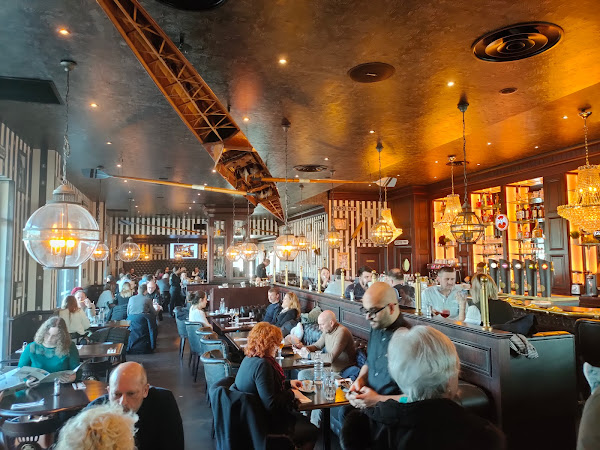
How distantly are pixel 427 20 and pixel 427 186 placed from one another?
10.5 meters

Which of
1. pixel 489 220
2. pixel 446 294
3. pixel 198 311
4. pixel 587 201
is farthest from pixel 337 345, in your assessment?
pixel 489 220

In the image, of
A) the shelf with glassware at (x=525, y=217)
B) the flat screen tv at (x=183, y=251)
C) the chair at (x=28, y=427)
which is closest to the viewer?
the chair at (x=28, y=427)

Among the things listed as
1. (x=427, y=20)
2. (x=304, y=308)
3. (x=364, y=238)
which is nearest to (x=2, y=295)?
(x=304, y=308)

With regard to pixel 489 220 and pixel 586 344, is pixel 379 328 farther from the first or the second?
pixel 489 220

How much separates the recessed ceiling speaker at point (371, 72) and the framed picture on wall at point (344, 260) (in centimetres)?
1015

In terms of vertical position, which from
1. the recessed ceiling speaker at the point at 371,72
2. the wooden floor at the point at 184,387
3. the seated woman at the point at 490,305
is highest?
the recessed ceiling speaker at the point at 371,72

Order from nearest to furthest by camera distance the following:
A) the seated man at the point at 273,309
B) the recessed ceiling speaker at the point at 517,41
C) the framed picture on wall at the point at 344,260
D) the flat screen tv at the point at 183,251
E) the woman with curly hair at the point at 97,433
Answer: the woman with curly hair at the point at 97,433 < the recessed ceiling speaker at the point at 517,41 < the seated man at the point at 273,309 < the framed picture on wall at the point at 344,260 < the flat screen tv at the point at 183,251

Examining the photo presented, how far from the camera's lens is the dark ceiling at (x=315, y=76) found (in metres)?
3.29

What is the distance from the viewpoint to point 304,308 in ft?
28.5

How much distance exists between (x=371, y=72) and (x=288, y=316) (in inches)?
157

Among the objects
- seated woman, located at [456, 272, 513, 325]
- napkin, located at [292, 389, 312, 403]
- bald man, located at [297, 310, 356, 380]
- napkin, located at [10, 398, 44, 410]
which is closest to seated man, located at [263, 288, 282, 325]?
bald man, located at [297, 310, 356, 380]

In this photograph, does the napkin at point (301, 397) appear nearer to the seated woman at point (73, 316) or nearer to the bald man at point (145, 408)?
the bald man at point (145, 408)

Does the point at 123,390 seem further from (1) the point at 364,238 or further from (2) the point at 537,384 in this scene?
(1) the point at 364,238

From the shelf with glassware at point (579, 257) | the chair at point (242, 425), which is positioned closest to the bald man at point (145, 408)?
the chair at point (242, 425)
